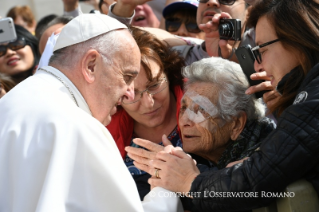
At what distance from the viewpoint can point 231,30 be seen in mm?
3879

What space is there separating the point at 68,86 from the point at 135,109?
3.95 feet

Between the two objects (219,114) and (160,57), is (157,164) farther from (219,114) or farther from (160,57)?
(160,57)

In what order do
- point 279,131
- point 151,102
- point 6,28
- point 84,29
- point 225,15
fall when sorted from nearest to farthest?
point 279,131 → point 84,29 → point 151,102 → point 225,15 → point 6,28

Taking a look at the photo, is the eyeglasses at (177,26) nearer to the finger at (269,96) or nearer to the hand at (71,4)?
the finger at (269,96)

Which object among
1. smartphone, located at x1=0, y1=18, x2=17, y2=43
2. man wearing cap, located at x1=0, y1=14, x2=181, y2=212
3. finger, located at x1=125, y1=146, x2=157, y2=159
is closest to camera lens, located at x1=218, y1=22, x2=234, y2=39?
finger, located at x1=125, y1=146, x2=157, y2=159

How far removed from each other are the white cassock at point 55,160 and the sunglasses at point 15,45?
11.8 ft

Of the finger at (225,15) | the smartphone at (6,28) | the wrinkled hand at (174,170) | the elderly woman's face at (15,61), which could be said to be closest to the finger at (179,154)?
the wrinkled hand at (174,170)

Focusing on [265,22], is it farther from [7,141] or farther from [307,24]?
[7,141]

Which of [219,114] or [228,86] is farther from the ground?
[228,86]

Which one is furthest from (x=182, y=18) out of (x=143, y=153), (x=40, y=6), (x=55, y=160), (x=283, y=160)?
(x=40, y=6)

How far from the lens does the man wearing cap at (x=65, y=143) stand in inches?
89.9

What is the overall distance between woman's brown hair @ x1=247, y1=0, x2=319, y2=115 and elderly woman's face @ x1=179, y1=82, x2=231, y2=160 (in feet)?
2.25

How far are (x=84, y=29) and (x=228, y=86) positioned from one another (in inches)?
47.6

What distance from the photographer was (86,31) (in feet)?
9.36
